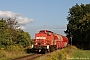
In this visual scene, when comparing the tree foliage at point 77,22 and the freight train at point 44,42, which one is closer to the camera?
the freight train at point 44,42

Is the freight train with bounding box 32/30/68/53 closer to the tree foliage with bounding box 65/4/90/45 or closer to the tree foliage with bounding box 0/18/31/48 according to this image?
the tree foliage with bounding box 0/18/31/48

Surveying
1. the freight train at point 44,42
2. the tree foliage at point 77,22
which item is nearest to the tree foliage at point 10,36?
the freight train at point 44,42

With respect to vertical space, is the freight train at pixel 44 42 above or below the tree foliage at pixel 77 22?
below

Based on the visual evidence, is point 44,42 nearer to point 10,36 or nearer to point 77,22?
Answer: point 10,36

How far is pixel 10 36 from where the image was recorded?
1599 inches

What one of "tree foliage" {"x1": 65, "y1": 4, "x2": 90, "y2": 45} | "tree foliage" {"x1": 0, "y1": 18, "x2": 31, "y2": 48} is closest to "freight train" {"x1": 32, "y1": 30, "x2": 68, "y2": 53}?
"tree foliage" {"x1": 0, "y1": 18, "x2": 31, "y2": 48}

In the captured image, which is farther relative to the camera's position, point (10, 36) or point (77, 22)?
point (77, 22)

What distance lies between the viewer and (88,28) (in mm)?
63281

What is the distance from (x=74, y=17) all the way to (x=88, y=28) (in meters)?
19.8

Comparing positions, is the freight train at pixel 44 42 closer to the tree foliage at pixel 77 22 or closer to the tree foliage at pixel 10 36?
the tree foliage at pixel 10 36

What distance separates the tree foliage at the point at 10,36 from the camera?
35.9m

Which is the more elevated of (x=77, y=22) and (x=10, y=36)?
(x=77, y=22)

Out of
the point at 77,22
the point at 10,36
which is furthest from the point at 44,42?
the point at 77,22

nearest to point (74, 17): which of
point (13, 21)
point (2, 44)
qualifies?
point (13, 21)
